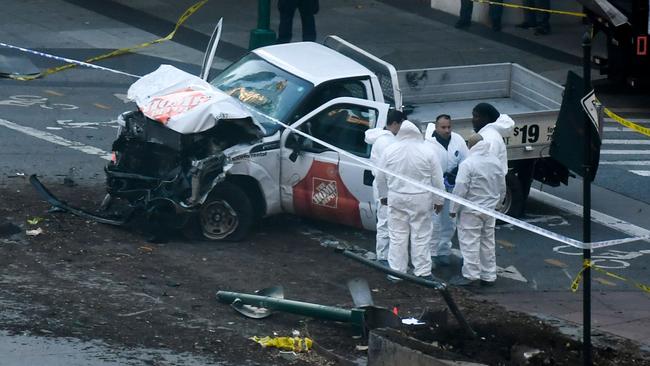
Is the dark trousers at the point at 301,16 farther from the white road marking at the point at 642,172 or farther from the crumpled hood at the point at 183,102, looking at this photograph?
the crumpled hood at the point at 183,102

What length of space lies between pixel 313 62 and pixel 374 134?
6.20 ft

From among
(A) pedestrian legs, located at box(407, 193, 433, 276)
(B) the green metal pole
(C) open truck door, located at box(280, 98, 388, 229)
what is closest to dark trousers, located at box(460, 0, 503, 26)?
(C) open truck door, located at box(280, 98, 388, 229)

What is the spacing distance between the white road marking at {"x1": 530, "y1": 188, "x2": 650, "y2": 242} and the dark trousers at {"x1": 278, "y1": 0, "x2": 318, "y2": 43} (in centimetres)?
707

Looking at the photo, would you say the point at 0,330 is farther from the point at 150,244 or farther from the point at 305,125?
the point at 305,125

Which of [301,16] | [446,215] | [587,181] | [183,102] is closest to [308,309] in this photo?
[587,181]

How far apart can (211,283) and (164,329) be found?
4.86 feet

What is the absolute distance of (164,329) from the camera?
33.7ft

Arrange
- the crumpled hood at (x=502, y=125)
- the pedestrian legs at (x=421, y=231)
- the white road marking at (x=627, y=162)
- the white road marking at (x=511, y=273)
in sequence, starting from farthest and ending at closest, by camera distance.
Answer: the white road marking at (x=627, y=162) < the white road marking at (x=511, y=273) < the crumpled hood at (x=502, y=125) < the pedestrian legs at (x=421, y=231)

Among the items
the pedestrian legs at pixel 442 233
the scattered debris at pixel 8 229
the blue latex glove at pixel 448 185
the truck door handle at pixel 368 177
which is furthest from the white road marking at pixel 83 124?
the pedestrian legs at pixel 442 233

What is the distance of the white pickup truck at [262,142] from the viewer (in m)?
12.8

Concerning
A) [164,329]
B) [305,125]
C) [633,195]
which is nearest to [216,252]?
[305,125]

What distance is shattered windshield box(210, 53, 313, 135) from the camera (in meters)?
13.6

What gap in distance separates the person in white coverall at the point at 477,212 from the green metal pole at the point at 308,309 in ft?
7.14

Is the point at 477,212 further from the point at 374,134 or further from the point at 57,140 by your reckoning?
the point at 57,140
